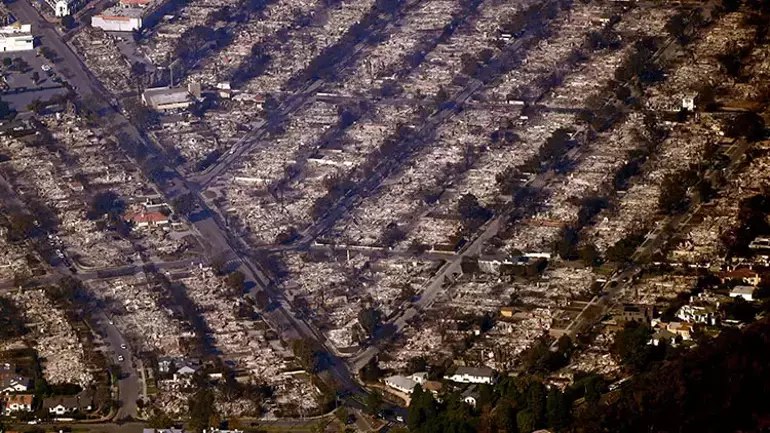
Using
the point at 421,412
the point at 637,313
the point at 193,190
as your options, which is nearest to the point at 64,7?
the point at 193,190

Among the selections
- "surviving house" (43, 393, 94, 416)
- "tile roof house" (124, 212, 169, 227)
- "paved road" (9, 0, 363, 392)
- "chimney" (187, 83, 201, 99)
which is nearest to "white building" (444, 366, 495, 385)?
"paved road" (9, 0, 363, 392)

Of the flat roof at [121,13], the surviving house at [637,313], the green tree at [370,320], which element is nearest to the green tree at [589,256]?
the surviving house at [637,313]

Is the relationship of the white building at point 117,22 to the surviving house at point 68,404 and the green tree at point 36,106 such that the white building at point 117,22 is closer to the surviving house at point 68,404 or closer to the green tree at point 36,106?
the green tree at point 36,106

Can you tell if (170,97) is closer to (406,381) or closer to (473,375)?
(406,381)

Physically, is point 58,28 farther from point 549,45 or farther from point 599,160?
point 599,160

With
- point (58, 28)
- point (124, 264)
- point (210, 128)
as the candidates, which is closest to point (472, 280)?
point (124, 264)

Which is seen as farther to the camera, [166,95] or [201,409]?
[166,95]
